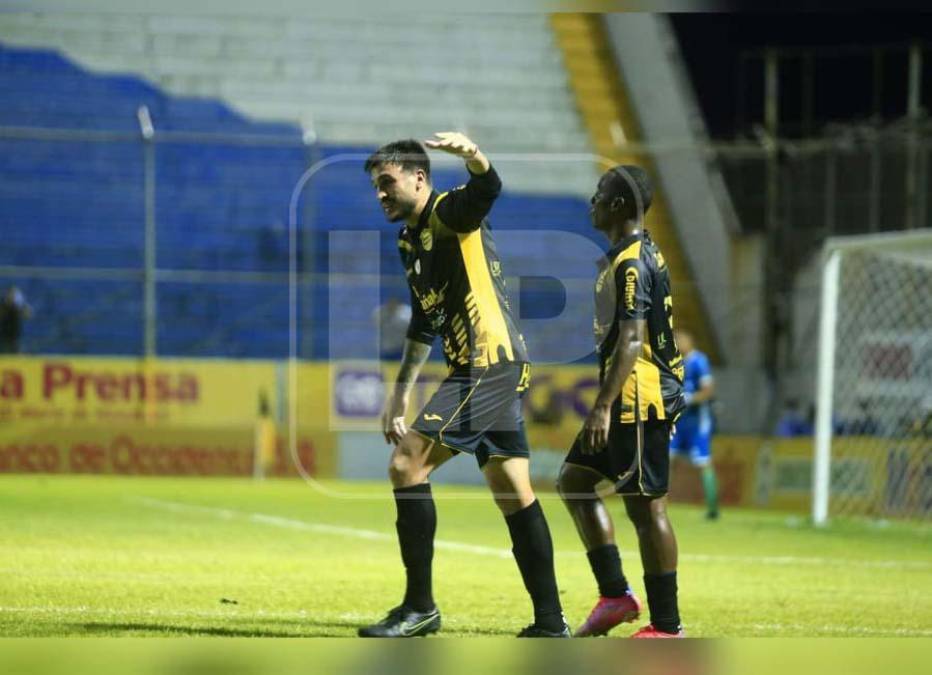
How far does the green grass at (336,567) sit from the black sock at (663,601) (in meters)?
0.56

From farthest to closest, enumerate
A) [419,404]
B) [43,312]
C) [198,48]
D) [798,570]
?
[198,48] < [43,312] < [419,404] < [798,570]

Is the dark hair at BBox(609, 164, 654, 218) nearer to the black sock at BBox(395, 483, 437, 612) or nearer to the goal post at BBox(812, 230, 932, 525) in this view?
the black sock at BBox(395, 483, 437, 612)

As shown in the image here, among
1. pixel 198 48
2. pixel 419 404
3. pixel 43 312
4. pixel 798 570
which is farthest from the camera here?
pixel 198 48

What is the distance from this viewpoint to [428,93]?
18.0 meters

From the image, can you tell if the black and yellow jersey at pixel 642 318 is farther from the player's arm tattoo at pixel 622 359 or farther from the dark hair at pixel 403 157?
the dark hair at pixel 403 157

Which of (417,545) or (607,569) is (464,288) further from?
(607,569)

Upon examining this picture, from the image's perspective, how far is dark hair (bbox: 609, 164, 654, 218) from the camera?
19.3ft

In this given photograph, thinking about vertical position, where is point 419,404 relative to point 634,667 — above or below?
above

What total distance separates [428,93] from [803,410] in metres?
5.49

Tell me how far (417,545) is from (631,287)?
1269 mm

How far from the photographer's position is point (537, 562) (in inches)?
231

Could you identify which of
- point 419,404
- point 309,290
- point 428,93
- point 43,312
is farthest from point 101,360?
point 428,93

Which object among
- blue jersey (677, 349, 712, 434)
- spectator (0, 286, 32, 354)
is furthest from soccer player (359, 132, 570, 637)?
spectator (0, 286, 32, 354)

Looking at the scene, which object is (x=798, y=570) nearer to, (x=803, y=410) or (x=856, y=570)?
(x=856, y=570)
